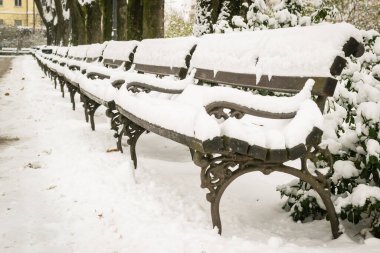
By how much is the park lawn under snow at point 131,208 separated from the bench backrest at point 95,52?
368cm

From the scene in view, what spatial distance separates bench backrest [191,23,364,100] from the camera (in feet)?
7.65

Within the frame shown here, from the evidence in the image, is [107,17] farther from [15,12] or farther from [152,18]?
[15,12]

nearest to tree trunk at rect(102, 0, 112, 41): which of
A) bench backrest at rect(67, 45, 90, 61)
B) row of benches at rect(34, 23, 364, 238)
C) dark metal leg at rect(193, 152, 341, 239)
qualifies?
bench backrest at rect(67, 45, 90, 61)

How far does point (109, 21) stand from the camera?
1373 cm

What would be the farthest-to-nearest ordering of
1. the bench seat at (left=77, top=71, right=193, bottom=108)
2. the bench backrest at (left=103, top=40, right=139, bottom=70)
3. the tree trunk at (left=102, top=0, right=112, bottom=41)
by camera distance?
the tree trunk at (left=102, top=0, right=112, bottom=41), the bench backrest at (left=103, top=40, right=139, bottom=70), the bench seat at (left=77, top=71, right=193, bottom=108)

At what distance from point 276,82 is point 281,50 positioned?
0.74 feet

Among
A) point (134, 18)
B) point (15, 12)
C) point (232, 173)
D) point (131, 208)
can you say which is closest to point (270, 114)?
point (232, 173)

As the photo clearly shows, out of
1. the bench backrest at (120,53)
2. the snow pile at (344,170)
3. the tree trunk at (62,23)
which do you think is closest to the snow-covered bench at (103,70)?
the bench backrest at (120,53)

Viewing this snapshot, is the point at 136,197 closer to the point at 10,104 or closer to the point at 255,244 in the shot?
the point at 255,244

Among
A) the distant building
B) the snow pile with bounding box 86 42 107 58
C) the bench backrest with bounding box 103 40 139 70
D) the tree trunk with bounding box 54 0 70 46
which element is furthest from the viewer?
the distant building

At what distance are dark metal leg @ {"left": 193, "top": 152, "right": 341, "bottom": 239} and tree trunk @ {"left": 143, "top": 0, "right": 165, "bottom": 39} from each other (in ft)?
20.1

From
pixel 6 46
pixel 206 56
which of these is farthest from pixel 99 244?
pixel 6 46

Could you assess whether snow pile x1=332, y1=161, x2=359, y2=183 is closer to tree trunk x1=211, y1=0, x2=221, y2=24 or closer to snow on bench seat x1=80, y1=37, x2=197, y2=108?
snow on bench seat x1=80, y1=37, x2=197, y2=108

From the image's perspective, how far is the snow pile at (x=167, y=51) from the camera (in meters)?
4.36
